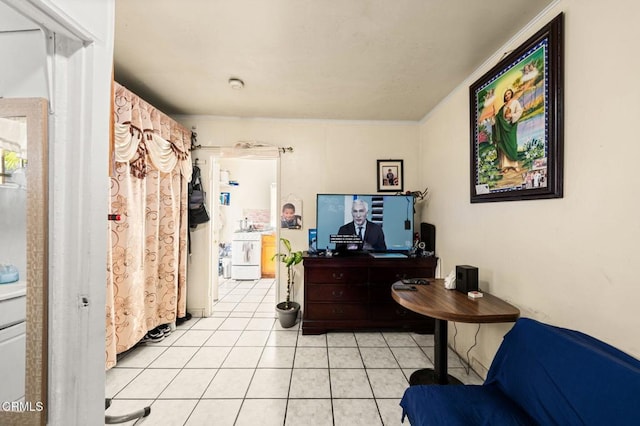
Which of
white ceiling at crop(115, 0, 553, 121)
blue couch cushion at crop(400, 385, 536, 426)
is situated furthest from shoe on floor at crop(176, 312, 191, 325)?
blue couch cushion at crop(400, 385, 536, 426)

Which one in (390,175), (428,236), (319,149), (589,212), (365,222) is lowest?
(428,236)

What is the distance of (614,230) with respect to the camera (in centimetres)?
112

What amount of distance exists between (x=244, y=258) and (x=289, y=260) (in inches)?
90.7

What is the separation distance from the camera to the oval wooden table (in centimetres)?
147

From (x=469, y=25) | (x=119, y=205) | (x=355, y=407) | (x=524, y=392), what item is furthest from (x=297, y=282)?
(x=469, y=25)

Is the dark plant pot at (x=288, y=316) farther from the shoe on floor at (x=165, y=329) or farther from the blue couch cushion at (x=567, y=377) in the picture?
the blue couch cushion at (x=567, y=377)

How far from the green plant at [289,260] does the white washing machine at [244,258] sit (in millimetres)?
1939

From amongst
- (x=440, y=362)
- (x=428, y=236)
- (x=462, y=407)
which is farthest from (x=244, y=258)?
(x=462, y=407)

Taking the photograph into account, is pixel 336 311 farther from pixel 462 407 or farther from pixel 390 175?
pixel 390 175

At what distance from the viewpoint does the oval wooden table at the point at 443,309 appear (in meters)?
1.47

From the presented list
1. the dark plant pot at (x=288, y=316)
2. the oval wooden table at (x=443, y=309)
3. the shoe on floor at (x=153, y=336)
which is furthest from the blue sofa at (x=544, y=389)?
the shoe on floor at (x=153, y=336)

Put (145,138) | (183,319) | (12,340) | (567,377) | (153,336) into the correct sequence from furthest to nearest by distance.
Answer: (183,319) < (153,336) < (145,138) < (567,377) < (12,340)

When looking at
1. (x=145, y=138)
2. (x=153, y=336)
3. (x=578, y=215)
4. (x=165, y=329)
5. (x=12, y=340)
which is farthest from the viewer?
(x=165, y=329)

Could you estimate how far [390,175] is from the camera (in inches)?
127
